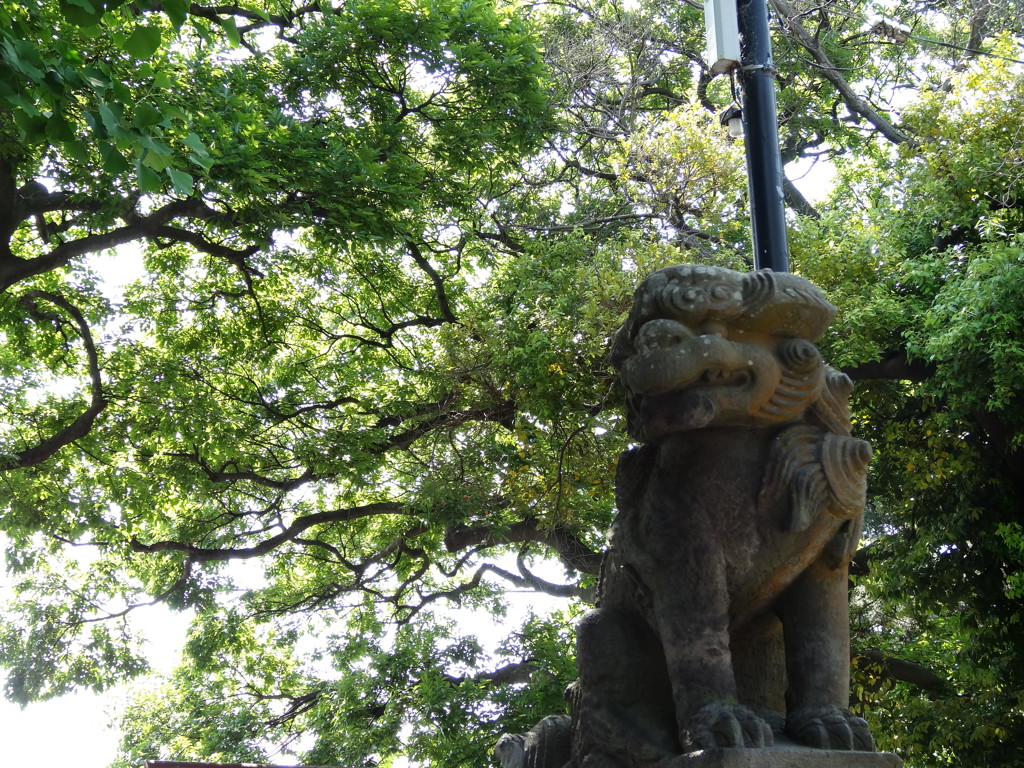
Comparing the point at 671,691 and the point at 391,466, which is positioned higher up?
the point at 391,466

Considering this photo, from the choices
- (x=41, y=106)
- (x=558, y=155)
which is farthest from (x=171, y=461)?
(x=41, y=106)

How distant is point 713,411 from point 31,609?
11079mm

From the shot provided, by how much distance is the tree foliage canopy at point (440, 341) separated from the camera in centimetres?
721

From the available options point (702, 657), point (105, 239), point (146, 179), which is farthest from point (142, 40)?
point (105, 239)

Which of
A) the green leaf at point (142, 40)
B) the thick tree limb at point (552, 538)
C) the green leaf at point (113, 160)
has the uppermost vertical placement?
the thick tree limb at point (552, 538)

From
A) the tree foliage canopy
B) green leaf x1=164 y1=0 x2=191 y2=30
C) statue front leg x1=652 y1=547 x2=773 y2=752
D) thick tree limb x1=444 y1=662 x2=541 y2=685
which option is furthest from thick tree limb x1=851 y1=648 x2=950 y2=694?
green leaf x1=164 y1=0 x2=191 y2=30

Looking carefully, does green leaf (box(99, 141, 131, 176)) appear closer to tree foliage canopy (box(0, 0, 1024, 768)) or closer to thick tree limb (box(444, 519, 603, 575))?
tree foliage canopy (box(0, 0, 1024, 768))

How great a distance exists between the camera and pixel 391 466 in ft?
33.6

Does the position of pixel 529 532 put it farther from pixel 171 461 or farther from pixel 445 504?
pixel 171 461

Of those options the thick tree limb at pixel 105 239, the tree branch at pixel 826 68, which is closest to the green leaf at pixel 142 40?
the thick tree limb at pixel 105 239

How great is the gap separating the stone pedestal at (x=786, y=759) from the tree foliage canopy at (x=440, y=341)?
2905 millimetres

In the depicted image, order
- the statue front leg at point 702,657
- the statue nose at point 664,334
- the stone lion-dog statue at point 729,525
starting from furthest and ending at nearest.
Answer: the statue nose at point 664,334 → the stone lion-dog statue at point 729,525 → the statue front leg at point 702,657

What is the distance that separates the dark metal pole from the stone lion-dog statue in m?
0.85

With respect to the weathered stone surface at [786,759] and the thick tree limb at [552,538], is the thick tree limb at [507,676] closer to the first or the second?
the thick tree limb at [552,538]
